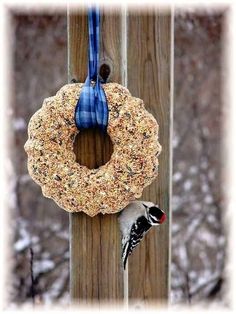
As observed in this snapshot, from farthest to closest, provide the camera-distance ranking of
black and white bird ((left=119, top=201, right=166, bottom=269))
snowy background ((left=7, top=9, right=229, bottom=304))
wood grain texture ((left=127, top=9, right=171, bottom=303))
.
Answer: snowy background ((left=7, top=9, right=229, bottom=304))
wood grain texture ((left=127, top=9, right=171, bottom=303))
black and white bird ((left=119, top=201, right=166, bottom=269))

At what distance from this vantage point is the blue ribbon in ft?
5.59

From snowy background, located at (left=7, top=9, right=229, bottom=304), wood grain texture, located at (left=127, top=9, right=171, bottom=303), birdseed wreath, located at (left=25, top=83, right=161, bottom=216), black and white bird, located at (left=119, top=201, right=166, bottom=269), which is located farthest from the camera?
snowy background, located at (left=7, top=9, right=229, bottom=304)

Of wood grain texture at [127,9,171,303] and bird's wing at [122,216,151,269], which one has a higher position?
wood grain texture at [127,9,171,303]

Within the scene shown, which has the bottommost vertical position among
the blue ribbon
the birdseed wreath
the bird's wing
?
the bird's wing

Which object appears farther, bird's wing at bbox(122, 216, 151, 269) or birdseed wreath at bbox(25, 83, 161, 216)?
bird's wing at bbox(122, 216, 151, 269)

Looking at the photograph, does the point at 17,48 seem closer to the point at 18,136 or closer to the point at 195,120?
the point at 18,136

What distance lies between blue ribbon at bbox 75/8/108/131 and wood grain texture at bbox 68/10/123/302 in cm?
5

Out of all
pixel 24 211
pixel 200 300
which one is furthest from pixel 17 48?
pixel 200 300

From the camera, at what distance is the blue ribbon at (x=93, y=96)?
1705mm

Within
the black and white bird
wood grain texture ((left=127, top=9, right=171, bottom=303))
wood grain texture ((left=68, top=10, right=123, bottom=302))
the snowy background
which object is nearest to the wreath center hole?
wood grain texture ((left=68, top=10, right=123, bottom=302))

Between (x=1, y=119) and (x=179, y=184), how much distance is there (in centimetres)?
127

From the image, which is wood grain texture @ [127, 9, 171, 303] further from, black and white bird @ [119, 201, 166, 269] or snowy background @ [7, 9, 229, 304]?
snowy background @ [7, 9, 229, 304]

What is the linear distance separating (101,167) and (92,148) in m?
0.08

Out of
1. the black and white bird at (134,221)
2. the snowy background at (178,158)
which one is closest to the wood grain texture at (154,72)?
the black and white bird at (134,221)
